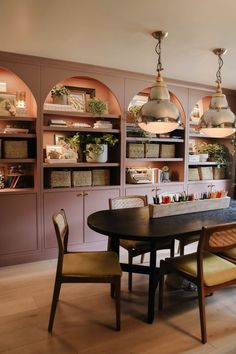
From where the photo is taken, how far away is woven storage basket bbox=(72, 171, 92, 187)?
3674 mm

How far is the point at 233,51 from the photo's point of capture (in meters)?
3.01

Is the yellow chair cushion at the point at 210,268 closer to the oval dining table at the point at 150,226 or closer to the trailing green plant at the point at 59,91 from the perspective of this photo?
the oval dining table at the point at 150,226

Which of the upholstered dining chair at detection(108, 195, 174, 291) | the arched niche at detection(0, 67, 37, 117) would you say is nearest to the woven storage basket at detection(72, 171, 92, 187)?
the upholstered dining chair at detection(108, 195, 174, 291)

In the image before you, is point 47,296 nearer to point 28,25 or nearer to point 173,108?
point 173,108

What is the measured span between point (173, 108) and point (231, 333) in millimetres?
1823

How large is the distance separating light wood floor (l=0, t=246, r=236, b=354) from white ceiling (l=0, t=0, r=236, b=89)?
239 centimetres

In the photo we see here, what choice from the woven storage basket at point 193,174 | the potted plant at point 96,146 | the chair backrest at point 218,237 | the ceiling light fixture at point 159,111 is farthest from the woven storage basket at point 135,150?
the chair backrest at point 218,237

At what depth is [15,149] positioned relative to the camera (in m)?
3.36

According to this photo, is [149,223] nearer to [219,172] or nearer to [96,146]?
[96,146]

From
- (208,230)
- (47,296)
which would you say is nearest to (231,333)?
(208,230)

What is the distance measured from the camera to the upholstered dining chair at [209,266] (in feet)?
6.68

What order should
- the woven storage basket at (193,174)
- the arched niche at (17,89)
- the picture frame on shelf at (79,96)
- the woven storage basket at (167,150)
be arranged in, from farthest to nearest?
the woven storage basket at (193,174) → the woven storage basket at (167,150) → the picture frame on shelf at (79,96) → the arched niche at (17,89)

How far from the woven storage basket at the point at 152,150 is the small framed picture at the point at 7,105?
1.83m

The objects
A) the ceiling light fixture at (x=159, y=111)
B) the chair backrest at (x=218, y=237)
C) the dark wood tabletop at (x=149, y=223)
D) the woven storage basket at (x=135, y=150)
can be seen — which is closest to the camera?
the chair backrest at (x=218, y=237)
